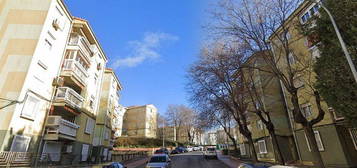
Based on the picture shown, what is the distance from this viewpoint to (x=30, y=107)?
1478 centimetres

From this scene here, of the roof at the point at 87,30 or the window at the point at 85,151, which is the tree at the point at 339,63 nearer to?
the roof at the point at 87,30

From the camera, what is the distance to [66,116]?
823 inches

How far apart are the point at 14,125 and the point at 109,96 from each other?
19.2 m

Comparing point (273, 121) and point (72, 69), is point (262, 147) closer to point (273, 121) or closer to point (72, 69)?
point (273, 121)

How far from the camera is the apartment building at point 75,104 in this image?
17094 millimetres

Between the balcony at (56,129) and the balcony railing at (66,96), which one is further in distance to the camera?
the balcony railing at (66,96)

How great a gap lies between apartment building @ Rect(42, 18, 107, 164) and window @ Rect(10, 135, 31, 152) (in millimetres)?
1757

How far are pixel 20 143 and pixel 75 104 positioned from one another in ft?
20.4

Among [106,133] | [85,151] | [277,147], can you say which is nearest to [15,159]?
[85,151]

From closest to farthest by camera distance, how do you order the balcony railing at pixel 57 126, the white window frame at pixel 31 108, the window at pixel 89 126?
the white window frame at pixel 31 108
the balcony railing at pixel 57 126
the window at pixel 89 126

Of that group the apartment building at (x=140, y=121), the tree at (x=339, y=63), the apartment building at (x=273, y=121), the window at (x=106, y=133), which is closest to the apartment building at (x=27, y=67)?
the window at (x=106, y=133)

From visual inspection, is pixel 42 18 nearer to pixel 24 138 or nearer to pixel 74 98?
pixel 74 98

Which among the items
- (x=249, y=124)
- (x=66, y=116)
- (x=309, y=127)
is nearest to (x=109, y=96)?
(x=66, y=116)

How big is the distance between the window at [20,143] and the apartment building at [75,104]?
1.76 m
